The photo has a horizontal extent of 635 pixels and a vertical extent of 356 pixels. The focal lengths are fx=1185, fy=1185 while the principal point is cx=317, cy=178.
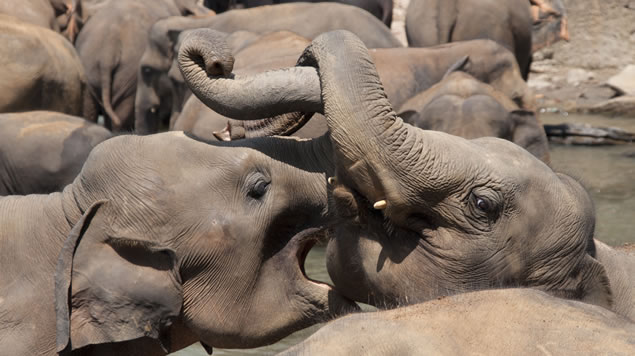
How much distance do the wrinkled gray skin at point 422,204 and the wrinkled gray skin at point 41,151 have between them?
389cm

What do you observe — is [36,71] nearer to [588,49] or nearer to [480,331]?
[480,331]

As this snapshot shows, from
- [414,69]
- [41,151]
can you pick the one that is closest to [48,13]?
[41,151]

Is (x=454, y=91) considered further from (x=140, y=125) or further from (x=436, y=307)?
(x=140, y=125)

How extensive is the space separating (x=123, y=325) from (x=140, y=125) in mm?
7372

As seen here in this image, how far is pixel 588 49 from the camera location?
15.4m

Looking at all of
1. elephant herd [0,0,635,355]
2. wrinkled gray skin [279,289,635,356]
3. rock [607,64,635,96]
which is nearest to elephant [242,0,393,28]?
rock [607,64,635,96]

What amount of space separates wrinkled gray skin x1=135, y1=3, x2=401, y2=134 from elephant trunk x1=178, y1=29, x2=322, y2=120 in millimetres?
4779

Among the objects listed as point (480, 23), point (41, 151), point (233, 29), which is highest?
point (41, 151)

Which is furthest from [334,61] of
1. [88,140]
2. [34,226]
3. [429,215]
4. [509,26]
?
[509,26]

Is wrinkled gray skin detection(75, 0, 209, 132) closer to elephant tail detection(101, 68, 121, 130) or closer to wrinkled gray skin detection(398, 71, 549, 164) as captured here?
elephant tail detection(101, 68, 121, 130)

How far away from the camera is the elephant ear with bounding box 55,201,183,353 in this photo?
111 inches

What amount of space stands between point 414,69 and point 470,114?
2.57 ft

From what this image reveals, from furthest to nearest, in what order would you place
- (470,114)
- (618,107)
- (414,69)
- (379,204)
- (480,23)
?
1. (618,107)
2. (480,23)
3. (414,69)
4. (470,114)
5. (379,204)

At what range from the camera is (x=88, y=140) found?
21.3 feet
